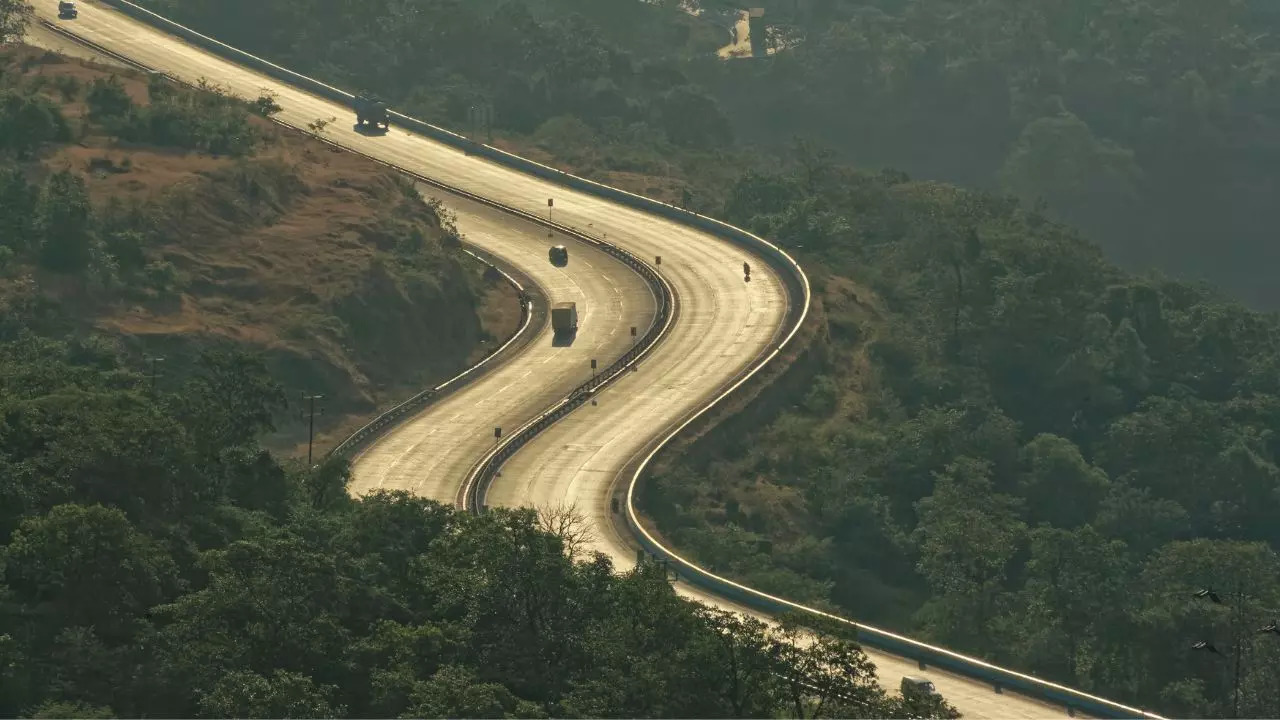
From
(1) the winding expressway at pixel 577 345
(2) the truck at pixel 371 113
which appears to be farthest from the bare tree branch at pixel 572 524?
(2) the truck at pixel 371 113

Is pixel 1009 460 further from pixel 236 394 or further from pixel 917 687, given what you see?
pixel 917 687

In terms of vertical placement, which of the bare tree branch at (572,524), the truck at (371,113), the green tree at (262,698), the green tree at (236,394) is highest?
the truck at (371,113)

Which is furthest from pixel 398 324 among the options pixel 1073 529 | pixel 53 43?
pixel 53 43

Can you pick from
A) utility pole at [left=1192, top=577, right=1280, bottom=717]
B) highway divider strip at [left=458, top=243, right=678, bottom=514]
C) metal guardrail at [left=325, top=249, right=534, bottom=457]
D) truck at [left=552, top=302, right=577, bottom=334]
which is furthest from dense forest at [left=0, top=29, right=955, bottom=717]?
truck at [left=552, top=302, right=577, bottom=334]

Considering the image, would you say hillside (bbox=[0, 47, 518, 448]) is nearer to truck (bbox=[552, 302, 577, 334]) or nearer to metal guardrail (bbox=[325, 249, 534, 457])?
metal guardrail (bbox=[325, 249, 534, 457])

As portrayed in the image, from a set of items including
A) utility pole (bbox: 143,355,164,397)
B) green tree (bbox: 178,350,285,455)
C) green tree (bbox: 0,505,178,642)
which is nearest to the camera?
green tree (bbox: 0,505,178,642)

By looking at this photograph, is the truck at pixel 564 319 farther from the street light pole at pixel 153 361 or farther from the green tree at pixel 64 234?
the green tree at pixel 64 234
